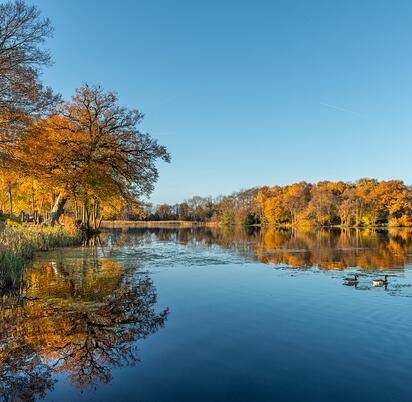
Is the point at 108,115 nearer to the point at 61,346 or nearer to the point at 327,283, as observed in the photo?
the point at 327,283

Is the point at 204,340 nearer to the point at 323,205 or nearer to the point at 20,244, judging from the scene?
the point at 20,244

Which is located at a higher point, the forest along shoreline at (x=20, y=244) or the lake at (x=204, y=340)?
the forest along shoreline at (x=20, y=244)

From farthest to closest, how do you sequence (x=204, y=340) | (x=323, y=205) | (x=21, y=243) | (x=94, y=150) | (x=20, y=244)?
(x=323, y=205)
(x=94, y=150)
(x=21, y=243)
(x=20, y=244)
(x=204, y=340)

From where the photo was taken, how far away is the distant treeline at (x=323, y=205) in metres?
83.3

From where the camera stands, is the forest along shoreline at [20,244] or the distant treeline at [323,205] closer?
the forest along shoreline at [20,244]

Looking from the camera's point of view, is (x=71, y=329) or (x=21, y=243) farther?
(x=21, y=243)

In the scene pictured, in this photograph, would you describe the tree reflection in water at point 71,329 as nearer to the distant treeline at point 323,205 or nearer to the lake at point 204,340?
the lake at point 204,340

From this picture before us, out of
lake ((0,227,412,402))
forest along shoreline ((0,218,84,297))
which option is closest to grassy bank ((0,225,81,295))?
forest along shoreline ((0,218,84,297))

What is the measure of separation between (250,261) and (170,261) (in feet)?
14.1

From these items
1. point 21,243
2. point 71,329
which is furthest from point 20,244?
point 71,329

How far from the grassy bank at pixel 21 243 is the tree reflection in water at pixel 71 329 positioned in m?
0.62

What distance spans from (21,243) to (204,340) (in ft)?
42.7

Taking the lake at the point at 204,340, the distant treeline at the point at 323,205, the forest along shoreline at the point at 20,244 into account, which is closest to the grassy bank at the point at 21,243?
the forest along shoreline at the point at 20,244

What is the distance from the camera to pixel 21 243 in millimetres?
16469
